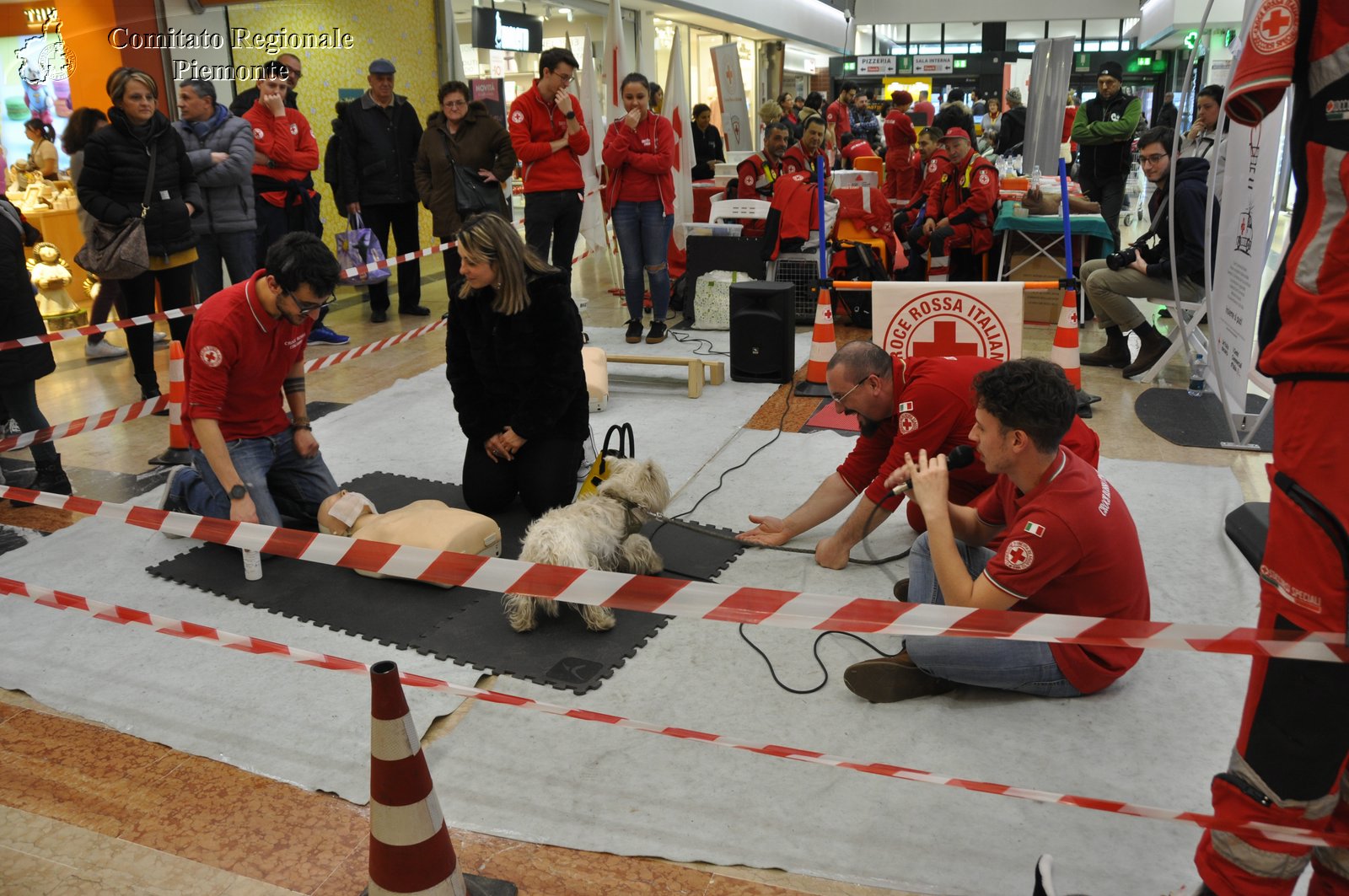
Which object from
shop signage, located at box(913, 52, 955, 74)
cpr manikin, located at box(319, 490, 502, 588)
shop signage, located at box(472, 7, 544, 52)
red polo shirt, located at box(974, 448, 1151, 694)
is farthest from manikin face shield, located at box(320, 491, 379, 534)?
shop signage, located at box(913, 52, 955, 74)

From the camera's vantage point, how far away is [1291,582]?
1.61 metres

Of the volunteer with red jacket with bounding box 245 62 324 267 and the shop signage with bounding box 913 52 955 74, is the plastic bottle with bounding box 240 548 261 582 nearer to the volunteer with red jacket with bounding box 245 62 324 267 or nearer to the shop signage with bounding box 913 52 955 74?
the volunteer with red jacket with bounding box 245 62 324 267

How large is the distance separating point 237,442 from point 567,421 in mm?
1252

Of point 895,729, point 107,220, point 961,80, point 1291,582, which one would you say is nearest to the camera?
point 1291,582

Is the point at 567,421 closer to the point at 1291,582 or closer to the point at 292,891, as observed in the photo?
the point at 292,891

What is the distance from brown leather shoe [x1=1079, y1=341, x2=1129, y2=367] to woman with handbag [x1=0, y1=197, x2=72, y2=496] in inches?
221

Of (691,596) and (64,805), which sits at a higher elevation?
(691,596)

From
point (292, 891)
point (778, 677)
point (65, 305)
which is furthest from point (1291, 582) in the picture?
point (65, 305)

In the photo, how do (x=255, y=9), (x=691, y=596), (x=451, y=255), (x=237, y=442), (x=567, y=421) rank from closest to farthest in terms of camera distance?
(x=691, y=596), (x=237, y=442), (x=567, y=421), (x=451, y=255), (x=255, y=9)

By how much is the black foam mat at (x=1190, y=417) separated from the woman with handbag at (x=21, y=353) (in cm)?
513

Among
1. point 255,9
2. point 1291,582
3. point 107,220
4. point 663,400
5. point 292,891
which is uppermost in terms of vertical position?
point 255,9

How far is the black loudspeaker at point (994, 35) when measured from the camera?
2973 centimetres

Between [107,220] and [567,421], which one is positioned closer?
[567,421]

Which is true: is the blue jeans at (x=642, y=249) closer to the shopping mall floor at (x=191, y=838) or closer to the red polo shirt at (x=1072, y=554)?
the shopping mall floor at (x=191, y=838)
